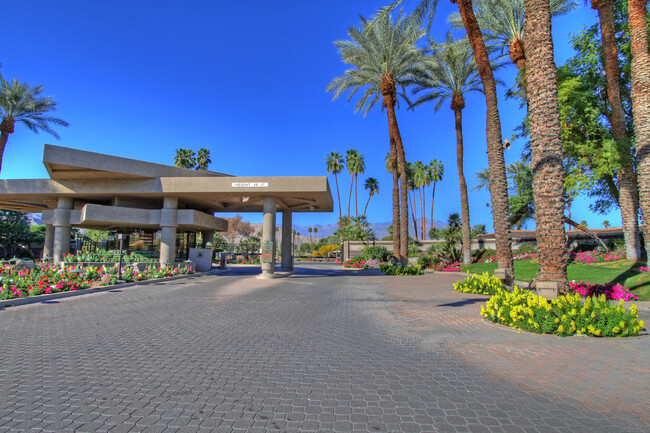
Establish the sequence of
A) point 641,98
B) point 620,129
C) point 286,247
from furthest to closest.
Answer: point 286,247
point 620,129
point 641,98

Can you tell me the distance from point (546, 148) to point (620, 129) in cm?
1114

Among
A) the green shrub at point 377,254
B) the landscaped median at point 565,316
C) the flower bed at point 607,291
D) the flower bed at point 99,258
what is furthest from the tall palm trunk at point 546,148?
the green shrub at point 377,254

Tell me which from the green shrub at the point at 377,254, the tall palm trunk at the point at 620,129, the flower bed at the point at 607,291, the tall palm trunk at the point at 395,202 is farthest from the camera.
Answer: the green shrub at the point at 377,254

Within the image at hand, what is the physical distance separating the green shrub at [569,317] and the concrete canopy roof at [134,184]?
47.1 ft

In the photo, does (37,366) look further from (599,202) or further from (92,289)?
(599,202)

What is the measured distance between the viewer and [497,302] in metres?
7.87

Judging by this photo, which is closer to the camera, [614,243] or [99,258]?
[614,243]

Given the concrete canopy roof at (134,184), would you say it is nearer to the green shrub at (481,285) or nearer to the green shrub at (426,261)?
the green shrub at (426,261)

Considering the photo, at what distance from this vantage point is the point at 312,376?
14.9 feet

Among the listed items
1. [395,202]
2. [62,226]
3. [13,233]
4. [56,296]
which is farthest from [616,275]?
[13,233]

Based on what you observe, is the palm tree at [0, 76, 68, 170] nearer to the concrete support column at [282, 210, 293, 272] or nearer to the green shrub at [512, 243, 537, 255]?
the concrete support column at [282, 210, 293, 272]

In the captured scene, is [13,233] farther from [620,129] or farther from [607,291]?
[620,129]

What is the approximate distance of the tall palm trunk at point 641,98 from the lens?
1141cm

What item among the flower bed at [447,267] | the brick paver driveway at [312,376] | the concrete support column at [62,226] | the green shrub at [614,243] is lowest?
the brick paver driveway at [312,376]
